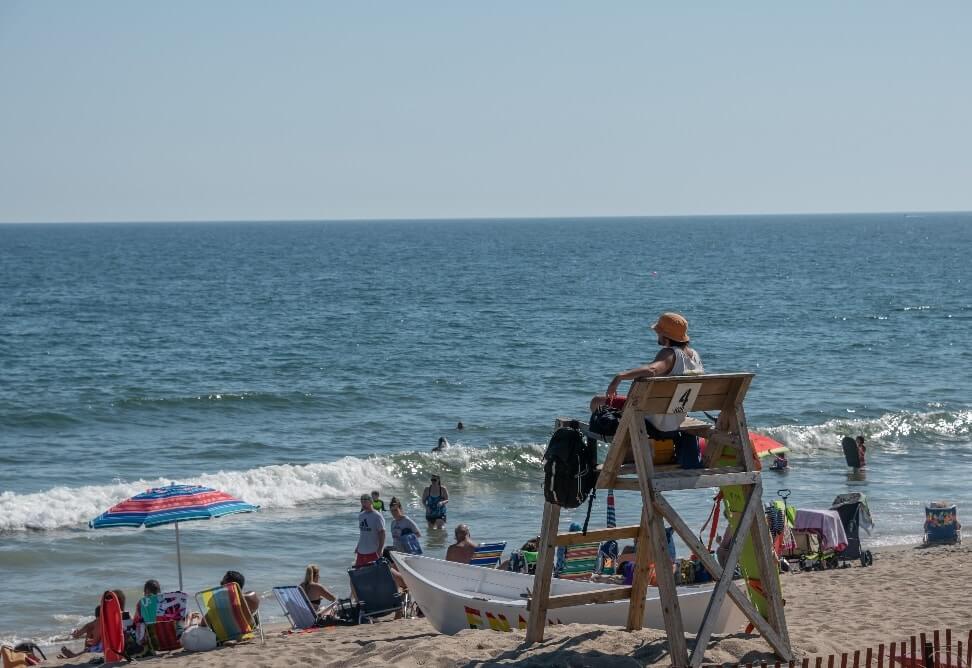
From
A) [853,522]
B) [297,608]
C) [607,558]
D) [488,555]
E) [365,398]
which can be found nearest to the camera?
[297,608]

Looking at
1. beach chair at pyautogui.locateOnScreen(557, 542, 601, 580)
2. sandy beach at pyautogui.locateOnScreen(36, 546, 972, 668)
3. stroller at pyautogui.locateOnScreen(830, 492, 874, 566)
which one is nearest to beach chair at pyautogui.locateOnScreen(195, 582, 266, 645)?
sandy beach at pyautogui.locateOnScreen(36, 546, 972, 668)

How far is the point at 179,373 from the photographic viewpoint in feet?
118

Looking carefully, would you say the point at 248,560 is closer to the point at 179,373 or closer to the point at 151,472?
the point at 151,472

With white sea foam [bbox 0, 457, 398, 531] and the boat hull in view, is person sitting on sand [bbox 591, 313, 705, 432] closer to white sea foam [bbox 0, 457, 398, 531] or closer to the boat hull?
the boat hull

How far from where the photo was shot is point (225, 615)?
10.6 meters

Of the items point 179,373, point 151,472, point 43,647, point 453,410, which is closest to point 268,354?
point 179,373

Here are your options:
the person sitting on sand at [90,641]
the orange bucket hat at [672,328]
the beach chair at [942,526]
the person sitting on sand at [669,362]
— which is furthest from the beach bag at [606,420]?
the beach chair at [942,526]

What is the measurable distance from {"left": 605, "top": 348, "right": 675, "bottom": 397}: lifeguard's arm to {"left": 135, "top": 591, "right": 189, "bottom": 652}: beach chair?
5086mm

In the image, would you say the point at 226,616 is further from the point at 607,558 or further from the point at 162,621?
the point at 607,558

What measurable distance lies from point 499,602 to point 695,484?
104 inches

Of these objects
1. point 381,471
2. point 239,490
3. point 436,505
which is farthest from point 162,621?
point 381,471

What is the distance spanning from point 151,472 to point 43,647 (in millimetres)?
10331

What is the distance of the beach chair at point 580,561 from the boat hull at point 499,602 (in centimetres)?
233

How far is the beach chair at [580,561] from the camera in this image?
12906 millimetres
